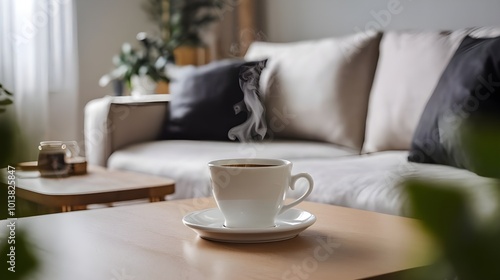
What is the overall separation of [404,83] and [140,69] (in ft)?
5.23

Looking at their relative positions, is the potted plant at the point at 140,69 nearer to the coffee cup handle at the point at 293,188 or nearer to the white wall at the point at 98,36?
the white wall at the point at 98,36

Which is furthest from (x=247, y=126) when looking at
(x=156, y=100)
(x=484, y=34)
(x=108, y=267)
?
(x=108, y=267)

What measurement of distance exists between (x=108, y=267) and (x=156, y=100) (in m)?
2.28

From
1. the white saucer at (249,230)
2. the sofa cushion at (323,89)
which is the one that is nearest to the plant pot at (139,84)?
the sofa cushion at (323,89)

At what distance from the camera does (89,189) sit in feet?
5.61

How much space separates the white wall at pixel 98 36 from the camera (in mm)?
4074

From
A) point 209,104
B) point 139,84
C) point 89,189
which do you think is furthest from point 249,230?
point 139,84

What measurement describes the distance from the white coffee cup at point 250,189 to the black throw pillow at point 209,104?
190 cm

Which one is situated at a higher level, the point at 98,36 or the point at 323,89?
the point at 98,36

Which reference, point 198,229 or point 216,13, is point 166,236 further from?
point 216,13

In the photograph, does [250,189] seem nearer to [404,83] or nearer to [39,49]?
[404,83]

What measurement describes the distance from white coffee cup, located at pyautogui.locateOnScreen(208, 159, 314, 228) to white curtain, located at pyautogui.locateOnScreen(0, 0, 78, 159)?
9.32 ft

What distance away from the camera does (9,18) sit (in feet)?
12.1

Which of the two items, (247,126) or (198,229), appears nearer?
(198,229)
